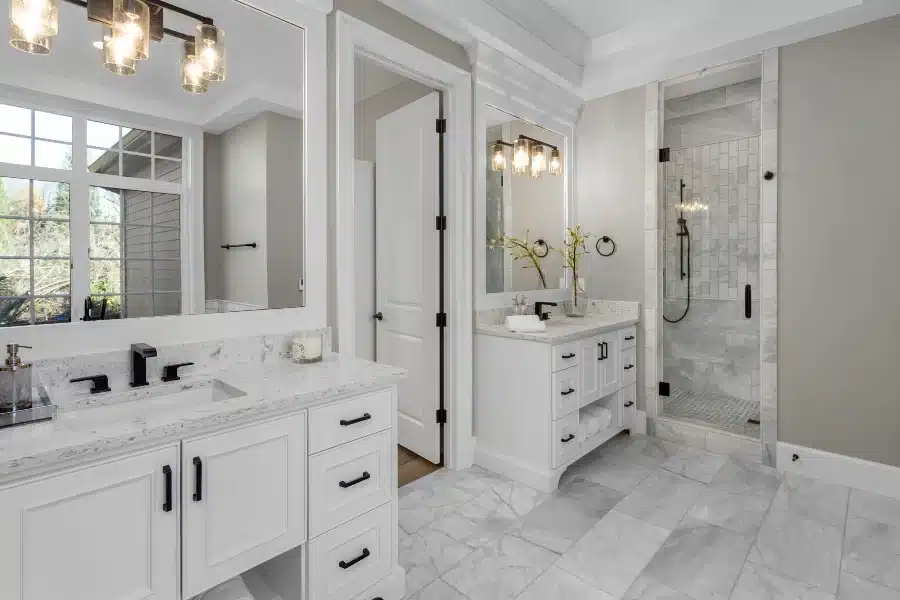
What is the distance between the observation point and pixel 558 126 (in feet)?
11.9

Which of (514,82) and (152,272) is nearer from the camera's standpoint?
(152,272)

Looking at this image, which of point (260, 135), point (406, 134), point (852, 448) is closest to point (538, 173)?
point (406, 134)

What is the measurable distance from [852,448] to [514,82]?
300 cm

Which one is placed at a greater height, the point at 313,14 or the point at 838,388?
the point at 313,14

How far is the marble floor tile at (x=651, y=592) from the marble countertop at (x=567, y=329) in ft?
3.85

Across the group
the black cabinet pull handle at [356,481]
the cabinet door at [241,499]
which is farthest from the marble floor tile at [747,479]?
the cabinet door at [241,499]

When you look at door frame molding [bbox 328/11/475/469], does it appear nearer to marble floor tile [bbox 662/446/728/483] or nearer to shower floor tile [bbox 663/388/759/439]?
marble floor tile [bbox 662/446/728/483]

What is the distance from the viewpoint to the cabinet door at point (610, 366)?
3.08m

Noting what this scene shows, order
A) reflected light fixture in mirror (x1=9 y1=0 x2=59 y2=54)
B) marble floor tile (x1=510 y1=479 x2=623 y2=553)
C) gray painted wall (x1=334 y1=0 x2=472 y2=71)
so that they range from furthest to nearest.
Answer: gray painted wall (x1=334 y1=0 x2=472 y2=71) < marble floor tile (x1=510 y1=479 x2=623 y2=553) < reflected light fixture in mirror (x1=9 y1=0 x2=59 y2=54)

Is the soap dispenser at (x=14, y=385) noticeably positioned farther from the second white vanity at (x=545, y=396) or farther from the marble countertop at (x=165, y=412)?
the second white vanity at (x=545, y=396)

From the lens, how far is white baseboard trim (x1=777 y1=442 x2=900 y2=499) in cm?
255

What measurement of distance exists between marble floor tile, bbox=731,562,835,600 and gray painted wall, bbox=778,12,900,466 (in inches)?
48.9

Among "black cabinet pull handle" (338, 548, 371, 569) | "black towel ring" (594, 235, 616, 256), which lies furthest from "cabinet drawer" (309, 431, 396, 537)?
"black towel ring" (594, 235, 616, 256)

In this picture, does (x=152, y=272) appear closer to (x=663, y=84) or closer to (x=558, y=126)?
(x=558, y=126)
